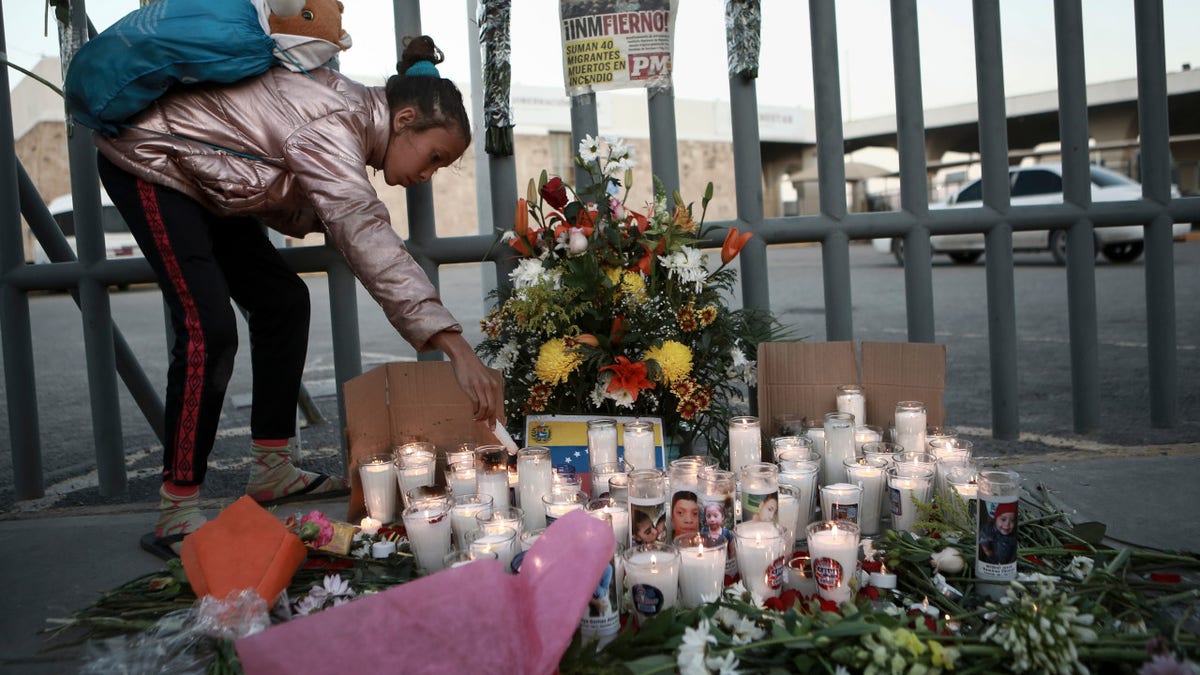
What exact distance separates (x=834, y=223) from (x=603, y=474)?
1.74m

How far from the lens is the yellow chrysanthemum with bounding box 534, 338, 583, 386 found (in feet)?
9.82

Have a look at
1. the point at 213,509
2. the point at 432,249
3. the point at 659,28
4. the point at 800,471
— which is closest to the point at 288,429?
the point at 213,509

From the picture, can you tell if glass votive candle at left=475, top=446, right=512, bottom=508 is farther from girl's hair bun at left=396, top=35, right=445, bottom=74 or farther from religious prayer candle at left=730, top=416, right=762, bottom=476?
girl's hair bun at left=396, top=35, right=445, bottom=74

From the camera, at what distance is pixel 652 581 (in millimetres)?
1955

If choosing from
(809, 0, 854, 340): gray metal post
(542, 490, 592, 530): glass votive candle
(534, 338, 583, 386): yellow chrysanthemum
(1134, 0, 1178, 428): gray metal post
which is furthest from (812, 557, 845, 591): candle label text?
(1134, 0, 1178, 428): gray metal post

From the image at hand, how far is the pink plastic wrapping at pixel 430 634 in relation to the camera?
150cm

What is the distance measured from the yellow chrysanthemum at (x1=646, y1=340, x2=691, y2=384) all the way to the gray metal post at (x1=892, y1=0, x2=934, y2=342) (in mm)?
1287

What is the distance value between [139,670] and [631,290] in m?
1.80

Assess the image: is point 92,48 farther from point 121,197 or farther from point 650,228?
point 650,228

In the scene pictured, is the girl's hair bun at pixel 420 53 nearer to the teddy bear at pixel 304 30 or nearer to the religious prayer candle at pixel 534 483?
the teddy bear at pixel 304 30

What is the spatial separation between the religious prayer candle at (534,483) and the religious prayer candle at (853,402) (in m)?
1.07

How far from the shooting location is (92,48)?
8.84ft

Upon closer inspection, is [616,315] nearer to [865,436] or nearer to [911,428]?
[865,436]

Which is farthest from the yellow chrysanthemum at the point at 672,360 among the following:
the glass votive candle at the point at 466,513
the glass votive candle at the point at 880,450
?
the glass votive candle at the point at 466,513
